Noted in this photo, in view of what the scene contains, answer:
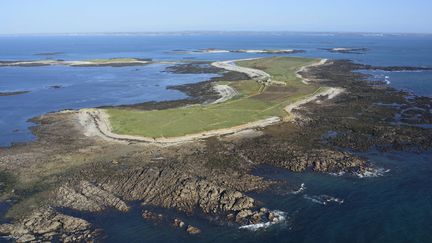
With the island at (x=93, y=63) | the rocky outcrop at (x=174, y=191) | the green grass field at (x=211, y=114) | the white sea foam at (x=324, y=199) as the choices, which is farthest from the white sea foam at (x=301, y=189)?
the island at (x=93, y=63)

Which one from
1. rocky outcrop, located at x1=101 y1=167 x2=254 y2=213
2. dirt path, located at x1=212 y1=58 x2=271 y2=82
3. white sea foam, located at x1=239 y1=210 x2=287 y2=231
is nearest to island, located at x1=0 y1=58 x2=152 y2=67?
dirt path, located at x1=212 y1=58 x2=271 y2=82

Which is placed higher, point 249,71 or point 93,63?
point 249,71

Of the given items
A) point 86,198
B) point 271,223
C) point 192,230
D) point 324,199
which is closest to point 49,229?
point 86,198

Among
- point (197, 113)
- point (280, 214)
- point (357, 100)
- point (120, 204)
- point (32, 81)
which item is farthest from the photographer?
point (32, 81)

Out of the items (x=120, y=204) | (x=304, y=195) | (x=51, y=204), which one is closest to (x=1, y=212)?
(x=51, y=204)

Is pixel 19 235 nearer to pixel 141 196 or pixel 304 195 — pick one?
pixel 141 196

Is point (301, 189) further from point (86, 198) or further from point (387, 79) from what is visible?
point (387, 79)
